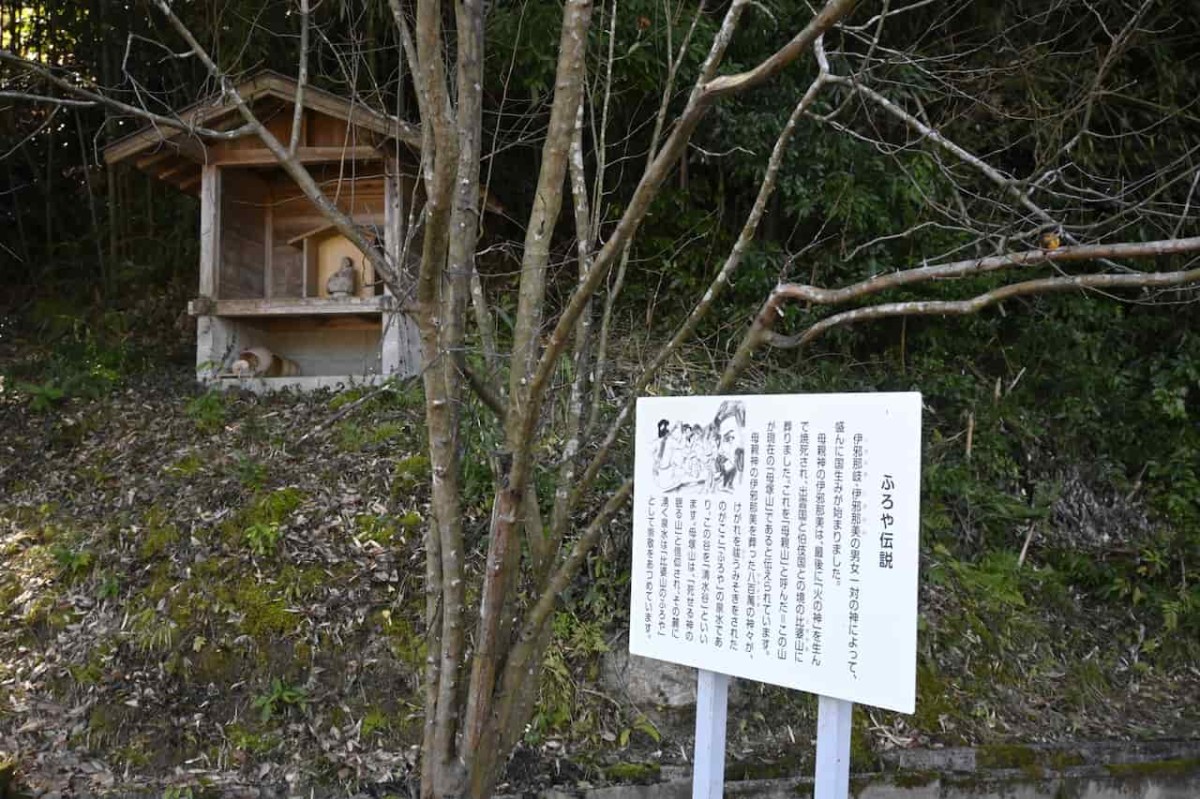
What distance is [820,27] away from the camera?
2.08 meters

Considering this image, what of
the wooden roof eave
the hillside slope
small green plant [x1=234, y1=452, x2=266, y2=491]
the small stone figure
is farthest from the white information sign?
the small stone figure

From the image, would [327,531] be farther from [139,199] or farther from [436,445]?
[139,199]

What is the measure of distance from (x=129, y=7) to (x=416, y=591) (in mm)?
6573

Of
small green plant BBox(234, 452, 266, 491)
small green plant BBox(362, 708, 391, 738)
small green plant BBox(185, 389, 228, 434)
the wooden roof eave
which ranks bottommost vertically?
small green plant BBox(362, 708, 391, 738)

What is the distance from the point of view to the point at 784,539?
2754mm

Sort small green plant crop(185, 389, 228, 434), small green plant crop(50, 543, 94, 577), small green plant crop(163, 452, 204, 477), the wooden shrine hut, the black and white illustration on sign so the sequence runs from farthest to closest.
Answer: the wooden shrine hut → small green plant crop(185, 389, 228, 434) → small green plant crop(163, 452, 204, 477) → small green plant crop(50, 543, 94, 577) → the black and white illustration on sign

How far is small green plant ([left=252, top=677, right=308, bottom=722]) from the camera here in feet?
13.5

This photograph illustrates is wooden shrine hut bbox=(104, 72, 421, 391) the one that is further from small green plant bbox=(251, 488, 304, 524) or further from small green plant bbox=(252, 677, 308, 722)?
small green plant bbox=(252, 677, 308, 722)

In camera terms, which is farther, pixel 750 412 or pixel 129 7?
pixel 129 7

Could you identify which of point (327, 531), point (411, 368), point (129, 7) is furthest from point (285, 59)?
point (327, 531)

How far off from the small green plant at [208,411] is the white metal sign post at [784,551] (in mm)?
3825

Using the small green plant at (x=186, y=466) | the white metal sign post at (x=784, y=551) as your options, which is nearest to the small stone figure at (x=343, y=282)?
the small green plant at (x=186, y=466)

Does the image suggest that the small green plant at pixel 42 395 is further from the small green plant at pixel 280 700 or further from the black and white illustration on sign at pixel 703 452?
the black and white illustration on sign at pixel 703 452

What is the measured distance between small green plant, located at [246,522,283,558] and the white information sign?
7.97 feet
